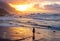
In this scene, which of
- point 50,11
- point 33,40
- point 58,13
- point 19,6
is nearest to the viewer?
point 33,40

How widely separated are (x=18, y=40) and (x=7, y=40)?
0.86 metres

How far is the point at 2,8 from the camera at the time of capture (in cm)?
6581

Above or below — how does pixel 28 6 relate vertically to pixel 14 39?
above

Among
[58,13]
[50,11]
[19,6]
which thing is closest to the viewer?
[19,6]

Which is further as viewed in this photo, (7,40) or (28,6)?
(28,6)

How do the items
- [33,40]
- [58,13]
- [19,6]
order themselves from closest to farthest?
[33,40] → [19,6] → [58,13]

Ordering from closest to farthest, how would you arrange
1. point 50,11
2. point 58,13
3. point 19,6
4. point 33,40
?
point 33,40 < point 19,6 < point 58,13 < point 50,11

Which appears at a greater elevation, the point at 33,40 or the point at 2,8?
the point at 2,8

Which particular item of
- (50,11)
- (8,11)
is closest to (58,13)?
(50,11)

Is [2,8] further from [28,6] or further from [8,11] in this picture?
[28,6]

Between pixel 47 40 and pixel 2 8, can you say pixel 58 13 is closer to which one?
pixel 2 8

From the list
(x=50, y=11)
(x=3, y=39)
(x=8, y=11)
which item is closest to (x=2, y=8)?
(x=8, y=11)

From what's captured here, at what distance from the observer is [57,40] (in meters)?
14.7

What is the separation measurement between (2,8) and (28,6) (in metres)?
18.4
